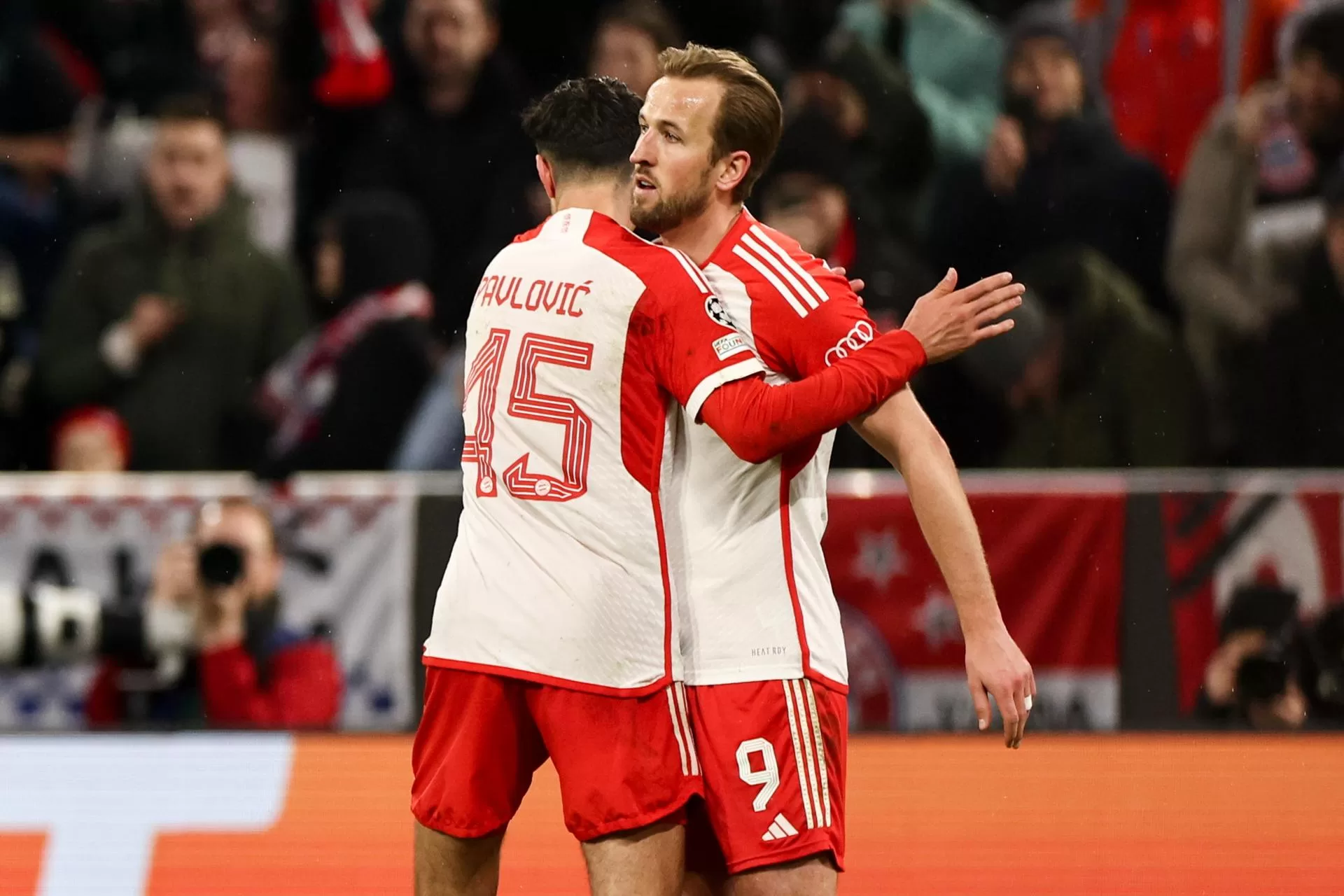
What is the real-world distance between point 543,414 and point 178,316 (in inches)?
218

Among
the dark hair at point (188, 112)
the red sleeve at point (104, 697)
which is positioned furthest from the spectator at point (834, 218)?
the red sleeve at point (104, 697)

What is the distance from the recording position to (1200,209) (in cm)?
811

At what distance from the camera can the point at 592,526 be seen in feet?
9.96

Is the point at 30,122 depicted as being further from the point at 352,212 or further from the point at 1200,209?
the point at 1200,209

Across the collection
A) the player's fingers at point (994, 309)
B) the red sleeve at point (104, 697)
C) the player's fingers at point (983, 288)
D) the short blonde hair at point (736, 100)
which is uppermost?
the short blonde hair at point (736, 100)

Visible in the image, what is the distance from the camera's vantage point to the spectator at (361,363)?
7.94 m

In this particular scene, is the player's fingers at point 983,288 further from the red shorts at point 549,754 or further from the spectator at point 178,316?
the spectator at point 178,316

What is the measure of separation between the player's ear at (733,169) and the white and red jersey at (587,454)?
9.0 inches

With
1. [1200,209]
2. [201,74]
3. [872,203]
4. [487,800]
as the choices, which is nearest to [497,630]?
[487,800]

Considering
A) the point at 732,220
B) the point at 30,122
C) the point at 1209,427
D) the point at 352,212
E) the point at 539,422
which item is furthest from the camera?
the point at 30,122

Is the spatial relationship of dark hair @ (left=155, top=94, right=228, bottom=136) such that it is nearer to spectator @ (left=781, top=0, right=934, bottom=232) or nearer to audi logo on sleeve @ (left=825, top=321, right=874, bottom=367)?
spectator @ (left=781, top=0, right=934, bottom=232)

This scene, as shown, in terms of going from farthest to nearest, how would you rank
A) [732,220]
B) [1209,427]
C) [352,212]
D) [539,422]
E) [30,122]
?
[30,122] → [352,212] → [1209,427] → [732,220] → [539,422]

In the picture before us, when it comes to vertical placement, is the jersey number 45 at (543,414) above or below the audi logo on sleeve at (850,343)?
below

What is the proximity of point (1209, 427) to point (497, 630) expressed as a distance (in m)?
5.43
